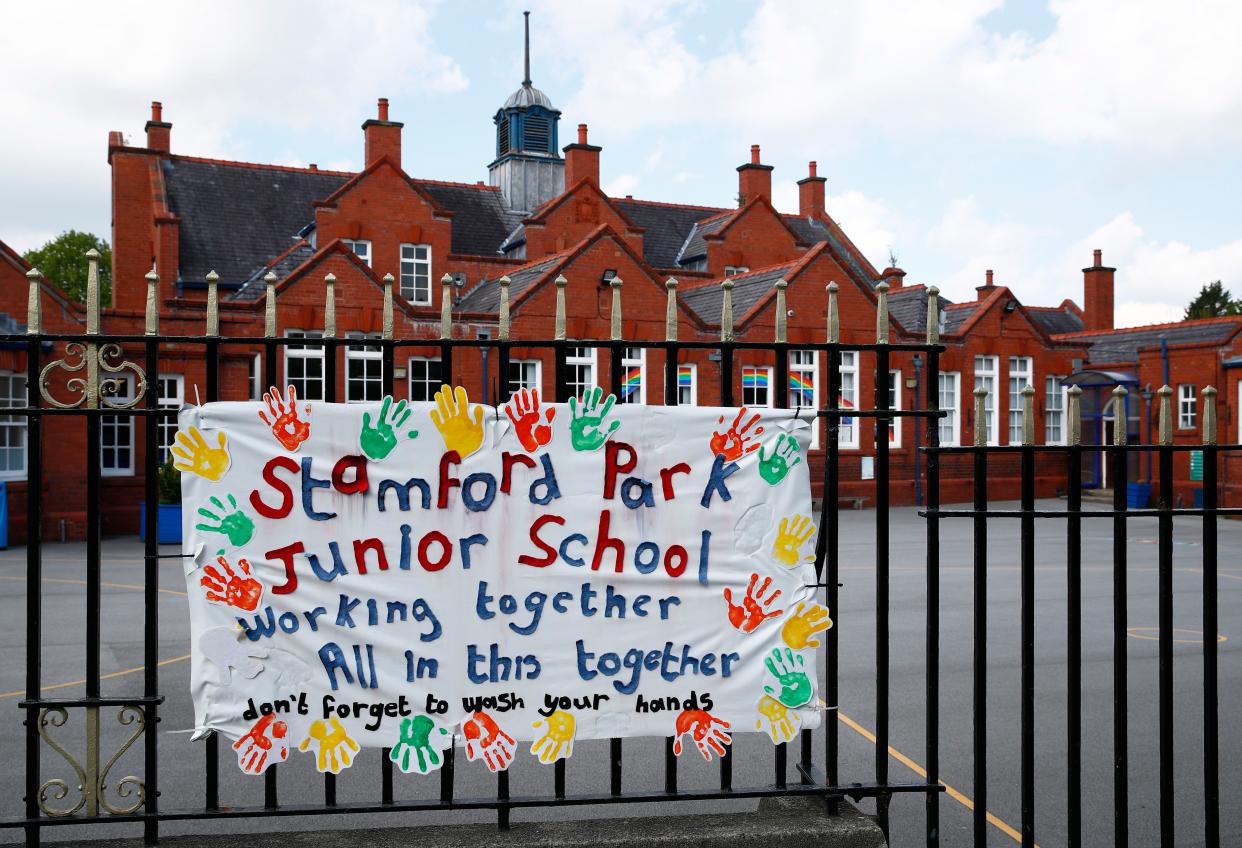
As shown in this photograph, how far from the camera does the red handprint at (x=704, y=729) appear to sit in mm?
4066

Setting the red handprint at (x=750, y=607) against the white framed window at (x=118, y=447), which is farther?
the white framed window at (x=118, y=447)

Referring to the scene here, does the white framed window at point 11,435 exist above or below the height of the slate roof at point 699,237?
below

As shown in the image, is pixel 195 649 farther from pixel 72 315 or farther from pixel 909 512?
pixel 909 512

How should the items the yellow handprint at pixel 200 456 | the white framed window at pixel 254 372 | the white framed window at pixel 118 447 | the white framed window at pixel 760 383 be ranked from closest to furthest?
the yellow handprint at pixel 200 456 < the white framed window at pixel 118 447 < the white framed window at pixel 254 372 < the white framed window at pixel 760 383

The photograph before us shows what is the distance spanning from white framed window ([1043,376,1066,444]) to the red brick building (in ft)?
0.36

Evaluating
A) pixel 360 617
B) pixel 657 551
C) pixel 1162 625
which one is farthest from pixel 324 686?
pixel 1162 625

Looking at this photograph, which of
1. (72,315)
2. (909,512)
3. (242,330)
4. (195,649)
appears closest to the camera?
(195,649)

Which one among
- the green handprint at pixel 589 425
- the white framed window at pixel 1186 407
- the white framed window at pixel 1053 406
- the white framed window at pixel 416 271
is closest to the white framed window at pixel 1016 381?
the white framed window at pixel 1053 406

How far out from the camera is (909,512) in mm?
29062

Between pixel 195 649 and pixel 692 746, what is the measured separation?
3779 mm

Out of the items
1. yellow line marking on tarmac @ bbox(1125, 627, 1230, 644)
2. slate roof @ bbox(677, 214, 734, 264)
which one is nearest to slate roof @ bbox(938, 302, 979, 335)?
slate roof @ bbox(677, 214, 734, 264)

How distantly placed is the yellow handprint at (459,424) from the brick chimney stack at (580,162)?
35.3 metres

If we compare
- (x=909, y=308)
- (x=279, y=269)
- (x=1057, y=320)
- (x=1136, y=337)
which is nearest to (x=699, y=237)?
(x=909, y=308)

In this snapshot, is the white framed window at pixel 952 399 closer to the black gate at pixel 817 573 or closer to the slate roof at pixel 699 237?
the slate roof at pixel 699 237
